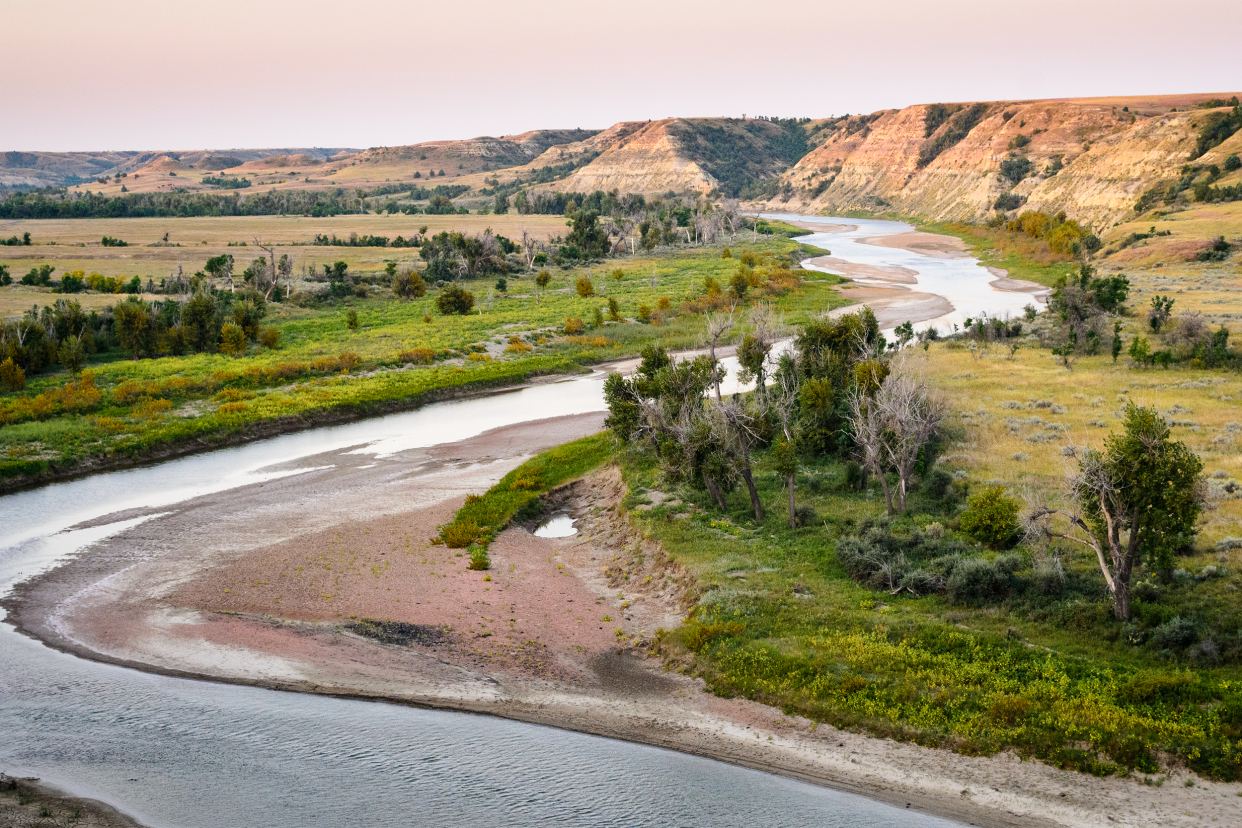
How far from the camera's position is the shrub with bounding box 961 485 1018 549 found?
25719 mm

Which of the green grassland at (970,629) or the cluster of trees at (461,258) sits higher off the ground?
the cluster of trees at (461,258)

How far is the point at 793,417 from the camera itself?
1563 inches

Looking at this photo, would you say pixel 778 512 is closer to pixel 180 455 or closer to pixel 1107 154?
pixel 180 455

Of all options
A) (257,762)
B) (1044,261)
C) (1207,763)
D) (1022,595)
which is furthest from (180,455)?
(1044,261)

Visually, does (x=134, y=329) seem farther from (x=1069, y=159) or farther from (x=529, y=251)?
(x=1069, y=159)

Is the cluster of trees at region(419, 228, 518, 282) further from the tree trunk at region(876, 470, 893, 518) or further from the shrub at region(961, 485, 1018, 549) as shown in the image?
the shrub at region(961, 485, 1018, 549)

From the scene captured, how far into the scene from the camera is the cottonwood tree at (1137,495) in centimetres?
2009

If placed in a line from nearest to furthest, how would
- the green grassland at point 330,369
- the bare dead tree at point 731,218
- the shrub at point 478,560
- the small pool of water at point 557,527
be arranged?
the shrub at point 478,560 → the small pool of water at point 557,527 → the green grassland at point 330,369 → the bare dead tree at point 731,218

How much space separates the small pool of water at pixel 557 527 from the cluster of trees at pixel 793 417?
440 centimetres

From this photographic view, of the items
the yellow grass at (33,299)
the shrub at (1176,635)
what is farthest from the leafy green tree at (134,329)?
the shrub at (1176,635)

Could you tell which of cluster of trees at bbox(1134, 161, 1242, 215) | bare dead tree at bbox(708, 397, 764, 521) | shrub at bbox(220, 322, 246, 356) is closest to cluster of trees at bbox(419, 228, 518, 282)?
shrub at bbox(220, 322, 246, 356)

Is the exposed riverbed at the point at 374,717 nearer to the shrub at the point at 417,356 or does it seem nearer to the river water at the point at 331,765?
the river water at the point at 331,765

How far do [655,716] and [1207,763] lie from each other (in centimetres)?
1089

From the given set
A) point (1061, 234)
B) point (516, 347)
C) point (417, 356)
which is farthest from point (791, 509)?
point (1061, 234)
